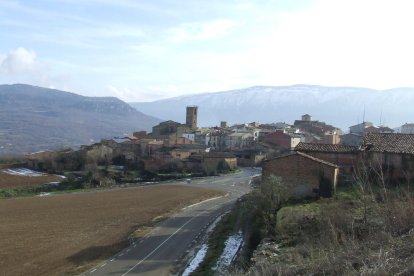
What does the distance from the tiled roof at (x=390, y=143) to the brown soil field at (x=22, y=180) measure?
159 ft

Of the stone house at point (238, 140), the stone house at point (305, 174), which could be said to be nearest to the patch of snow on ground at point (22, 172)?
the stone house at point (238, 140)

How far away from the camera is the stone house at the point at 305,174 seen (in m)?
28.7

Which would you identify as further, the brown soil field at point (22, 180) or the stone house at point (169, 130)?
the stone house at point (169, 130)

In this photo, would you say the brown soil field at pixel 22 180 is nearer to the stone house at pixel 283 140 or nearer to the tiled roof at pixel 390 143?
the stone house at pixel 283 140

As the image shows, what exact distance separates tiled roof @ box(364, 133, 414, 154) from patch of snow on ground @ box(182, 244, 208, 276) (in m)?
13.9

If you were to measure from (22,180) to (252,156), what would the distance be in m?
35.8

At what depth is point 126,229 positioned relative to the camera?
33406 millimetres

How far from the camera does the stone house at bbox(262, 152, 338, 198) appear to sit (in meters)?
28.7

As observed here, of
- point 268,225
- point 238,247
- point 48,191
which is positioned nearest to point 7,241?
point 238,247

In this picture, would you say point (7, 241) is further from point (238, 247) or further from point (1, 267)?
point (238, 247)

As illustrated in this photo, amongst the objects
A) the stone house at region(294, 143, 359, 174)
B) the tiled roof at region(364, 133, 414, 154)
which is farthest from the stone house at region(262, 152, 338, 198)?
the stone house at region(294, 143, 359, 174)

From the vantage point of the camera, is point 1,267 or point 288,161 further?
point 288,161

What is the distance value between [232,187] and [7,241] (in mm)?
31831

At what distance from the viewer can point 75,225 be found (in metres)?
35.6
